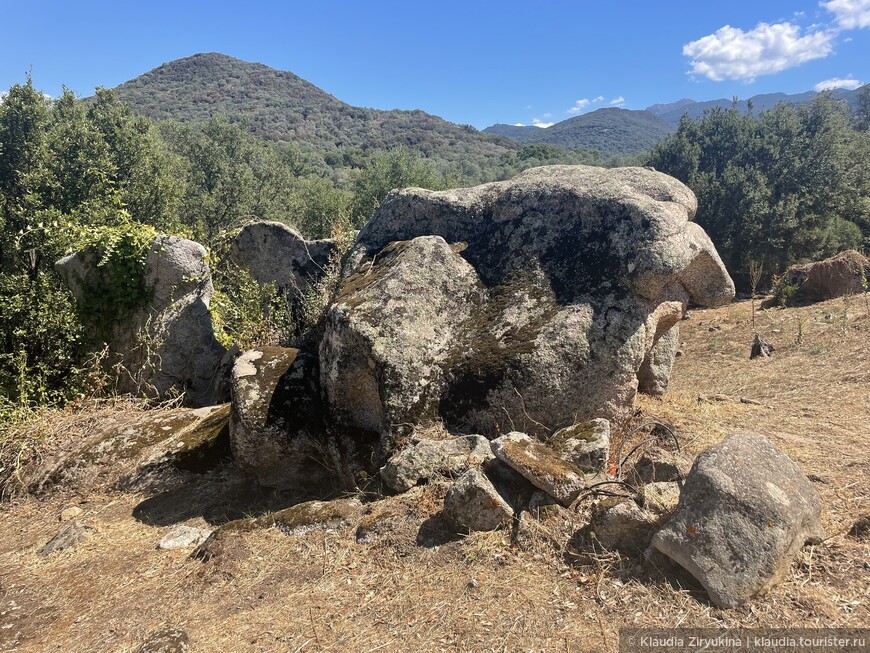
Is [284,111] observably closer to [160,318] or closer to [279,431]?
[160,318]

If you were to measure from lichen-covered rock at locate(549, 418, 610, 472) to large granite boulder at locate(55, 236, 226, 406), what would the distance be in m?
5.99

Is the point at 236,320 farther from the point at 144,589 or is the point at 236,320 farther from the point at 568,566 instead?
the point at 568,566

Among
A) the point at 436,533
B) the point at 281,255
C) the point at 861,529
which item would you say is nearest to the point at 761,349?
the point at 861,529

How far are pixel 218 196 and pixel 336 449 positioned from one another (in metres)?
23.3

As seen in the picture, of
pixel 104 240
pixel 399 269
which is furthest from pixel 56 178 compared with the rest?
pixel 399 269

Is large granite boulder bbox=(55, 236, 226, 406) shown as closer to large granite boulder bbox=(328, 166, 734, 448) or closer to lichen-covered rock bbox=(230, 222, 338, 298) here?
lichen-covered rock bbox=(230, 222, 338, 298)

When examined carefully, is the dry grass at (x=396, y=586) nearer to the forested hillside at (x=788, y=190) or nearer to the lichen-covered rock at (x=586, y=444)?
the lichen-covered rock at (x=586, y=444)

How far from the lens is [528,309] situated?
19.8ft

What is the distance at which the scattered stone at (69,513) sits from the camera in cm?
624

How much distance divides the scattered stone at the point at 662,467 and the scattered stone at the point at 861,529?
120 centimetres

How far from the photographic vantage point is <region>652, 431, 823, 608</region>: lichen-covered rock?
345 centimetres

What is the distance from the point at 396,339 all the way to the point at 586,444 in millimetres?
2241

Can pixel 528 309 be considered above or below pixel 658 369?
above

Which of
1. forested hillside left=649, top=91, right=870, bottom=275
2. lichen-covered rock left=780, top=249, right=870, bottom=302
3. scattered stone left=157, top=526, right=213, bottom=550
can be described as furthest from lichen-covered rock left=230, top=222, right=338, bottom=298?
forested hillside left=649, top=91, right=870, bottom=275
